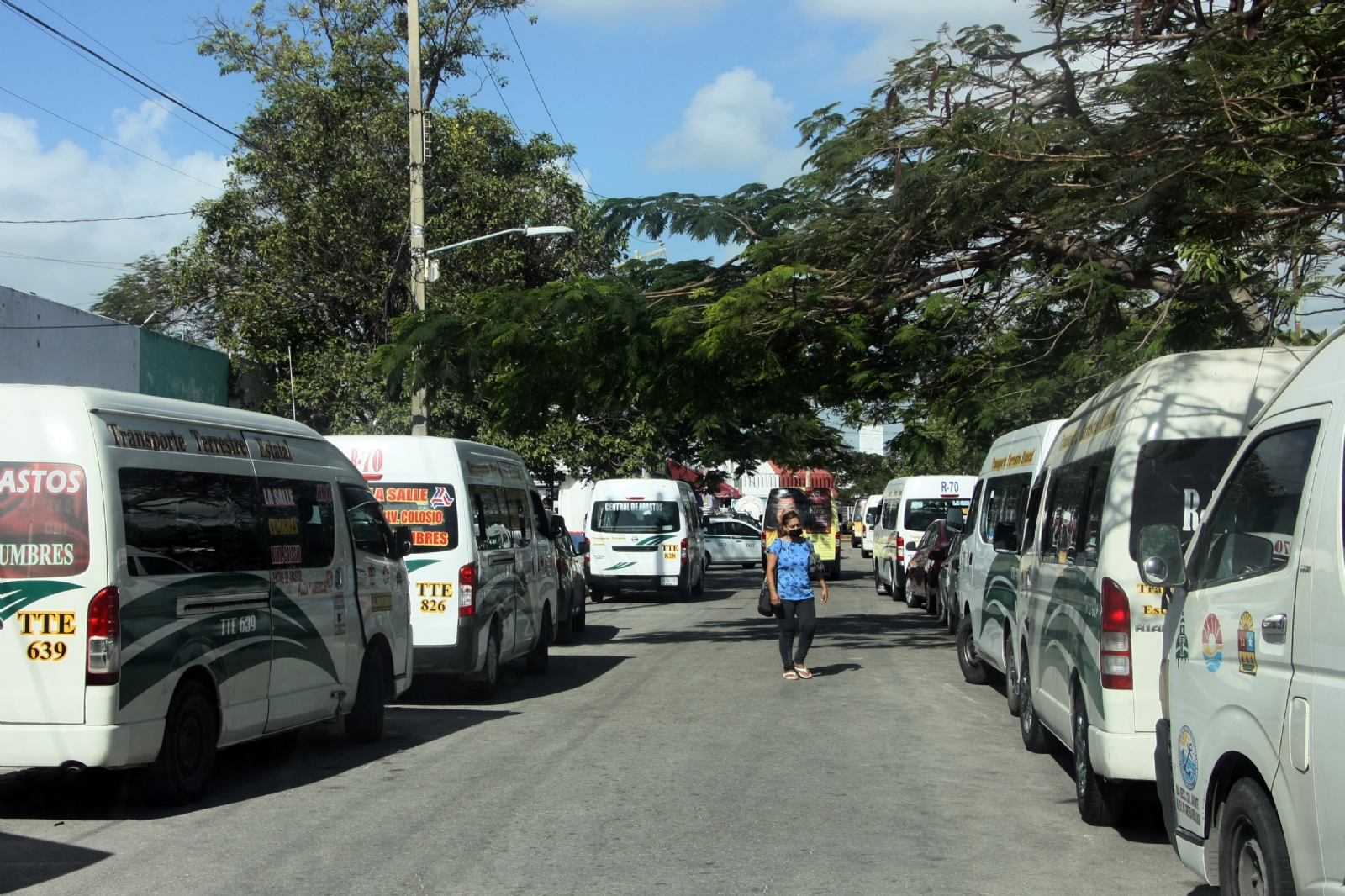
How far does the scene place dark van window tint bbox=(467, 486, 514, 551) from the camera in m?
11.7

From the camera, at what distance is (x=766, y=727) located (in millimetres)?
10188

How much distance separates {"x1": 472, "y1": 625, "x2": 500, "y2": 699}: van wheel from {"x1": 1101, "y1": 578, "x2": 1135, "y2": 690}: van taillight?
668 cm

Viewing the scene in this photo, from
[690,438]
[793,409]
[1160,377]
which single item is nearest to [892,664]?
[793,409]

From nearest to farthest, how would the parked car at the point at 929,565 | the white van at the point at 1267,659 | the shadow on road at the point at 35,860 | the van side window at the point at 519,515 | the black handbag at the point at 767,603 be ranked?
the white van at the point at 1267,659, the shadow on road at the point at 35,860, the van side window at the point at 519,515, the black handbag at the point at 767,603, the parked car at the point at 929,565

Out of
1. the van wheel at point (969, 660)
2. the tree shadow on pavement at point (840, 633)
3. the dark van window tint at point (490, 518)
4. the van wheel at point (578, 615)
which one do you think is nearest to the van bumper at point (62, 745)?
the dark van window tint at point (490, 518)

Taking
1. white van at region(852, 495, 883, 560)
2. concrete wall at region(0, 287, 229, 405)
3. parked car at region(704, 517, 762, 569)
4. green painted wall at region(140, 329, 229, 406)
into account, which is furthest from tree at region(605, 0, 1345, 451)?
white van at region(852, 495, 883, 560)

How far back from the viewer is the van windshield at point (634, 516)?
25.7m

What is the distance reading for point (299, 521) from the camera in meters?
8.76

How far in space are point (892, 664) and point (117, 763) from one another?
9.78 metres

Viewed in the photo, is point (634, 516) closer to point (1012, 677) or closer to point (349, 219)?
point (349, 219)

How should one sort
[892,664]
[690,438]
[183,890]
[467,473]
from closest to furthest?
[183,890] < [467,473] < [892,664] < [690,438]

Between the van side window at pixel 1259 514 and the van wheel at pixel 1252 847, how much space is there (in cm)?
74

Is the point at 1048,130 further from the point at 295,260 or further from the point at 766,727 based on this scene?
the point at 295,260

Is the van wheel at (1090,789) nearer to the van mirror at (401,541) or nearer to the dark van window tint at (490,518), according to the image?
the van mirror at (401,541)
